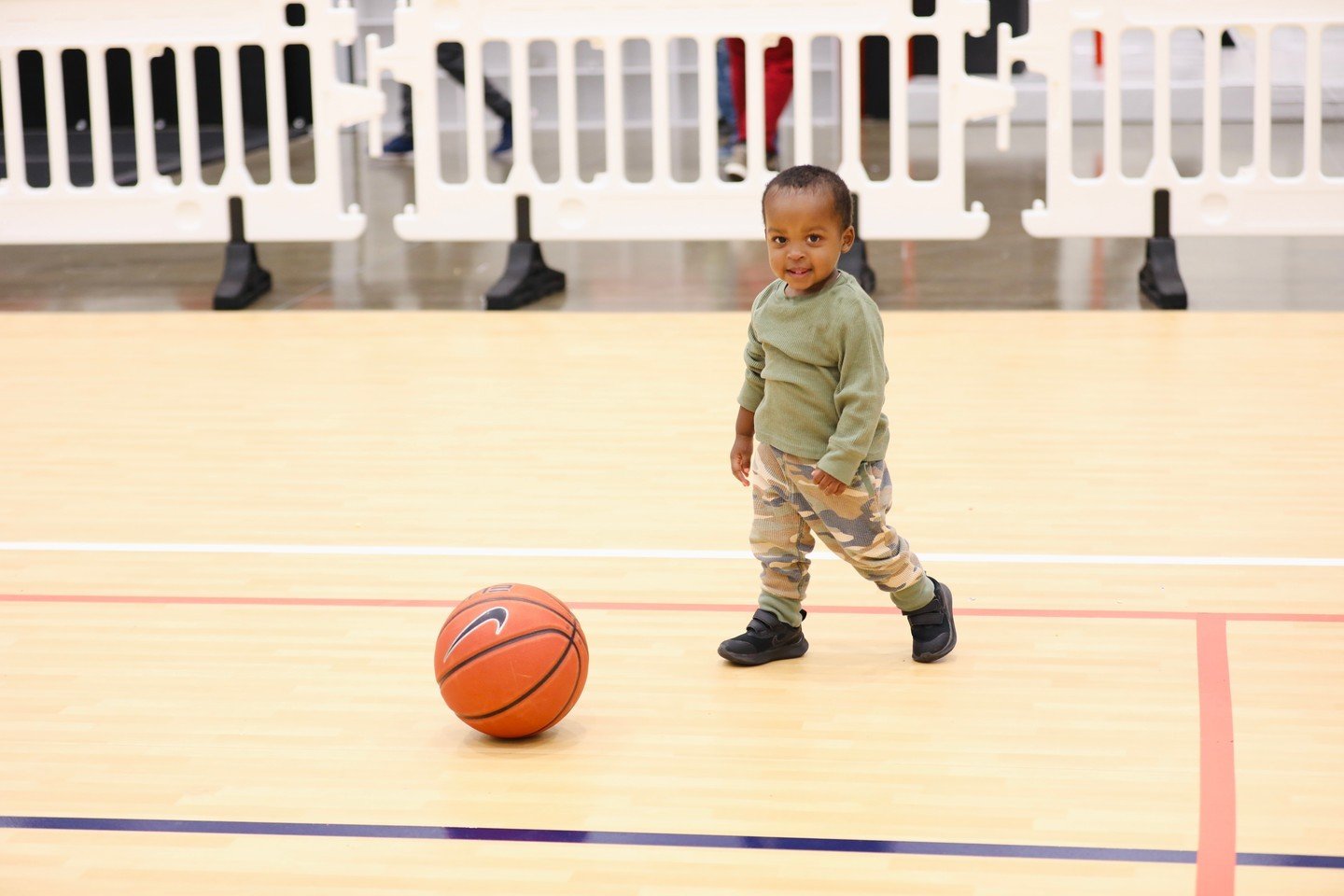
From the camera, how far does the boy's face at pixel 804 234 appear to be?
3361 millimetres

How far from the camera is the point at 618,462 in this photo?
5328mm

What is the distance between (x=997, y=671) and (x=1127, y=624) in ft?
1.33

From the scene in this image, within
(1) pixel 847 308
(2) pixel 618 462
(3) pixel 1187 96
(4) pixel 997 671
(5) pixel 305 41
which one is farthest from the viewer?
(3) pixel 1187 96

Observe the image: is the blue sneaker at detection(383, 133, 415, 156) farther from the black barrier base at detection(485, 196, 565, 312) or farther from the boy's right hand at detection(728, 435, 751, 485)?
the boy's right hand at detection(728, 435, 751, 485)

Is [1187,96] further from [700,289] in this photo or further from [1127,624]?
[1127,624]

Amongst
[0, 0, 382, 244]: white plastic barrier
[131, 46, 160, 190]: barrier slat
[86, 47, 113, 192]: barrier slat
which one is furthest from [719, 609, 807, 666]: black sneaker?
[86, 47, 113, 192]: barrier slat

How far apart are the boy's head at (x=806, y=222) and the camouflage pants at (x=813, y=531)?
1.23 feet

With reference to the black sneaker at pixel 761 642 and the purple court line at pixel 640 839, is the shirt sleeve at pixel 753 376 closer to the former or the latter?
the black sneaker at pixel 761 642

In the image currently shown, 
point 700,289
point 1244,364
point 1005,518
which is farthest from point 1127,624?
point 700,289

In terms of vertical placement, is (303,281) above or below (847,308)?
below

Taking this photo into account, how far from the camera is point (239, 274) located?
8.05m

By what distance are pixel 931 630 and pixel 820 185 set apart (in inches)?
37.0

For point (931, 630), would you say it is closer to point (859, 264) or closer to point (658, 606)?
point (658, 606)

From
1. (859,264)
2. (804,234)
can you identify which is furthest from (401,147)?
(804,234)
